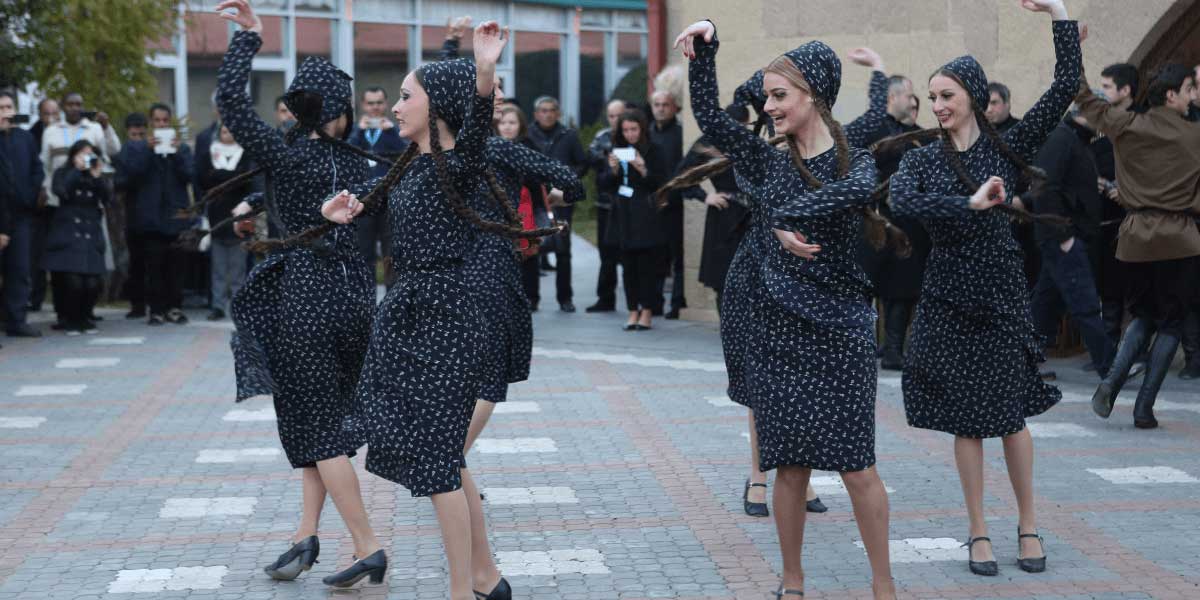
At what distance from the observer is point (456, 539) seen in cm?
494

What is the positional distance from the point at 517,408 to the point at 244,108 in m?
4.43

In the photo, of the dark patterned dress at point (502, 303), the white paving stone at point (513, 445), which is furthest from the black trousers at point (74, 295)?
the dark patterned dress at point (502, 303)

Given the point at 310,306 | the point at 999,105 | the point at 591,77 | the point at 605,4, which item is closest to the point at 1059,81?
the point at 310,306

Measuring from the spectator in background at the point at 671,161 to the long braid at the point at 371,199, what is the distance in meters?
8.16

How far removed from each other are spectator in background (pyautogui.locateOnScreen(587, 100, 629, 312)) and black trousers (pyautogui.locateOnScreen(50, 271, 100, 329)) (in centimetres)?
439

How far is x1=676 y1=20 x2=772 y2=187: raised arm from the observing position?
5.07 m

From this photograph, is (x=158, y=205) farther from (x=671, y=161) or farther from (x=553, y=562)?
(x=553, y=562)

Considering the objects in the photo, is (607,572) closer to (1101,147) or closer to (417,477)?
(417,477)

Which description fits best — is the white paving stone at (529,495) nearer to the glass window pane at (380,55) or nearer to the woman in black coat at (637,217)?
the woman in black coat at (637,217)

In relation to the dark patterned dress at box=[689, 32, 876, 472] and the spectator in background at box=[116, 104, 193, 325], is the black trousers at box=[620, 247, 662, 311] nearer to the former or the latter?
the spectator in background at box=[116, 104, 193, 325]

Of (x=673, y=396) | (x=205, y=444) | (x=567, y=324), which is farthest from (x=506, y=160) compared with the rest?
(x=567, y=324)

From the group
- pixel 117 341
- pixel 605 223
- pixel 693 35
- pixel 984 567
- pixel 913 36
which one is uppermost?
pixel 913 36

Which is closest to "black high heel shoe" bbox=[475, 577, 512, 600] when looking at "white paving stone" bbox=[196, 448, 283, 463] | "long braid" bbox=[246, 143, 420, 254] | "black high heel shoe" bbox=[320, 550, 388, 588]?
"black high heel shoe" bbox=[320, 550, 388, 588]

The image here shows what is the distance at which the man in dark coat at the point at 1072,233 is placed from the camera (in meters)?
9.84
